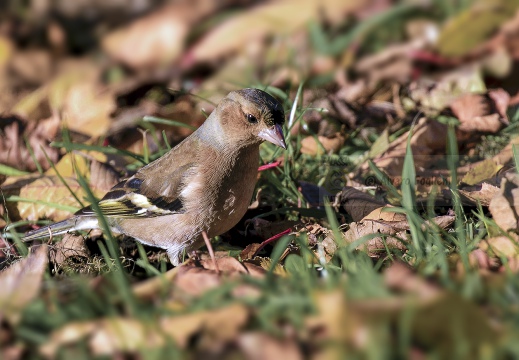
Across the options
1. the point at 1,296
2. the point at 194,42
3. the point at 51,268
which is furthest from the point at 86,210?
the point at 194,42

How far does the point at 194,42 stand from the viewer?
6.34m

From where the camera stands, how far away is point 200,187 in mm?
3771

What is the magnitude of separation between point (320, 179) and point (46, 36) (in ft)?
11.8

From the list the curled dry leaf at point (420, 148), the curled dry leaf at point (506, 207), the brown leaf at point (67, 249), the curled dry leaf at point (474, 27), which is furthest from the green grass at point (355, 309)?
the curled dry leaf at point (474, 27)

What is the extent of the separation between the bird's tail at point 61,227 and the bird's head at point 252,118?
0.85 meters

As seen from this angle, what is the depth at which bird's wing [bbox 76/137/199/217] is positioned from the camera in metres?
3.91

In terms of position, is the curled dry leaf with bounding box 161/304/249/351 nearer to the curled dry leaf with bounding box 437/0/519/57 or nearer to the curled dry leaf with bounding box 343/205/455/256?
the curled dry leaf with bounding box 343/205/455/256

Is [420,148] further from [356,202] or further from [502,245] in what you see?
[502,245]

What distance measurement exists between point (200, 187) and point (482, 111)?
2080mm

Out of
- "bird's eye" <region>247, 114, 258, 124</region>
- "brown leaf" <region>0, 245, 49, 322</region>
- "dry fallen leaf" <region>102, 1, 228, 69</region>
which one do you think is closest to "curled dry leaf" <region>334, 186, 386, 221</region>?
"bird's eye" <region>247, 114, 258, 124</region>

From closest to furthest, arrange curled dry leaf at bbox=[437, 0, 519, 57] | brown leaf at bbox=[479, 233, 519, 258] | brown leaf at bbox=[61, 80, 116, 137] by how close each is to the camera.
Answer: brown leaf at bbox=[479, 233, 519, 258] → brown leaf at bbox=[61, 80, 116, 137] → curled dry leaf at bbox=[437, 0, 519, 57]

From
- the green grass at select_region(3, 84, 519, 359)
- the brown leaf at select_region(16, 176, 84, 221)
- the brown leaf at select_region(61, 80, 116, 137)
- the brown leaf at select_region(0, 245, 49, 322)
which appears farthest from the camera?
the brown leaf at select_region(61, 80, 116, 137)

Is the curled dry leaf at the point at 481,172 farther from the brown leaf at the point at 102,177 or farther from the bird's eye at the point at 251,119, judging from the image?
the brown leaf at the point at 102,177

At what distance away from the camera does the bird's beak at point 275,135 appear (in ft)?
12.2
